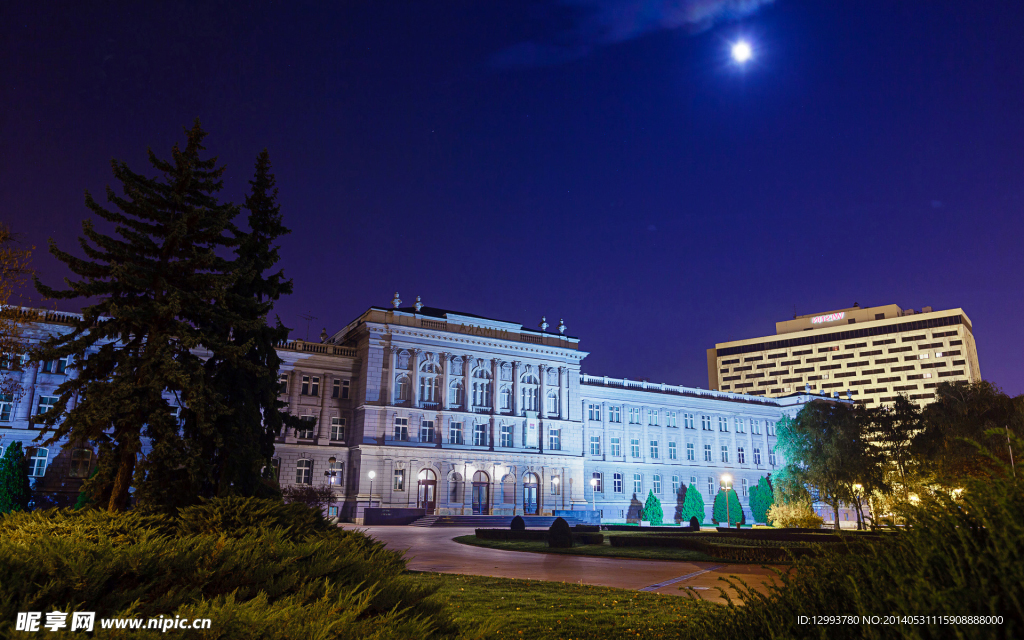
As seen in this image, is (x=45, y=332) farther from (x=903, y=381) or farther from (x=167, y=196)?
(x=903, y=381)

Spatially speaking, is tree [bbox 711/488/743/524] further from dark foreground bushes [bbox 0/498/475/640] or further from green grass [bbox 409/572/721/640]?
dark foreground bushes [bbox 0/498/475/640]

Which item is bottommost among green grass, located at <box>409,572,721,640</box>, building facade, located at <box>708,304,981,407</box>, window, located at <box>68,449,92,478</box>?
green grass, located at <box>409,572,721,640</box>

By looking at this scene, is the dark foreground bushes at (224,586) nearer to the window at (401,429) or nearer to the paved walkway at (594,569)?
the paved walkway at (594,569)

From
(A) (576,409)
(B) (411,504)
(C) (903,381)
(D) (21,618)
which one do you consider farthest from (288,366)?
(C) (903,381)

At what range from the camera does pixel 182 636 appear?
3.95m

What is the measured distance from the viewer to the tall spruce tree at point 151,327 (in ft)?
50.9

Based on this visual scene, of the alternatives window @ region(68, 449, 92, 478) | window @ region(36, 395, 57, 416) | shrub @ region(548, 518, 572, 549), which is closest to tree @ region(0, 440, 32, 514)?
window @ region(68, 449, 92, 478)

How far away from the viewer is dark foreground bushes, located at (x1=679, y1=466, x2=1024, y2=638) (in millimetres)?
3385

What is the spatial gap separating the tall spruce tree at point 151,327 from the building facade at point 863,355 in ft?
475

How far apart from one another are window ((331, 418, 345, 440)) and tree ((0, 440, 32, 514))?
23027 mm

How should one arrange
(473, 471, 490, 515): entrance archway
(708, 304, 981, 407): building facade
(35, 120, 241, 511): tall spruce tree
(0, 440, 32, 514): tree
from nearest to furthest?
1. (35, 120, 241, 511): tall spruce tree
2. (0, 440, 32, 514): tree
3. (473, 471, 490, 515): entrance archway
4. (708, 304, 981, 407): building facade

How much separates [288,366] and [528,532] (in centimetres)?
3100

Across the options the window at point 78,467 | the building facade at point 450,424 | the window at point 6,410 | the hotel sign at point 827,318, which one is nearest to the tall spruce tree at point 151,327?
the building facade at point 450,424

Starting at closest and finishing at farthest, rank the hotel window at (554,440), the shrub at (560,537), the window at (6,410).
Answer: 1. the shrub at (560,537)
2. the window at (6,410)
3. the hotel window at (554,440)
